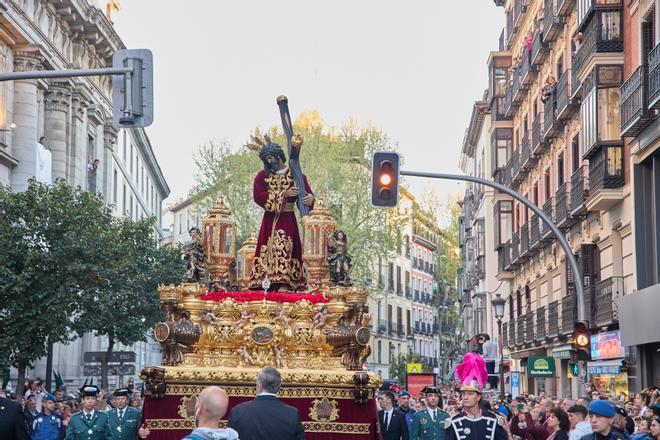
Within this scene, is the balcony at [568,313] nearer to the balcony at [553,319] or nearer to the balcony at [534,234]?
the balcony at [553,319]

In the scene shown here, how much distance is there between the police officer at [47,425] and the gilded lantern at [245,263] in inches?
199

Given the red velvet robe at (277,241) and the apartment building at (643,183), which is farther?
the apartment building at (643,183)

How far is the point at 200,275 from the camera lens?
16094 millimetres

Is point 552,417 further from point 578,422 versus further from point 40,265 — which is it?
point 40,265

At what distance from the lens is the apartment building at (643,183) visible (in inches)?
1051

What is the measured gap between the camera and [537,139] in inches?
1754

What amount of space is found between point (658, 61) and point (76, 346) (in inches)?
1260

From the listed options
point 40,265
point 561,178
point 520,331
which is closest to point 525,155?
point 520,331

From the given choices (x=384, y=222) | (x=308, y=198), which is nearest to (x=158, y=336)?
(x=308, y=198)

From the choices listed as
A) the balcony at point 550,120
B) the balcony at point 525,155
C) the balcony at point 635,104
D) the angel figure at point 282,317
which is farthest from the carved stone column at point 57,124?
the angel figure at point 282,317

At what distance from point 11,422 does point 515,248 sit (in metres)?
39.2

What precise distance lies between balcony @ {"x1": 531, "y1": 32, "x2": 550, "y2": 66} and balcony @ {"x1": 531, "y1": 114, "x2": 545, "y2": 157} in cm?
189

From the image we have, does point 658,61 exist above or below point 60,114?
below

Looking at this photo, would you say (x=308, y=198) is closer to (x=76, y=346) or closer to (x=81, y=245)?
(x=81, y=245)
